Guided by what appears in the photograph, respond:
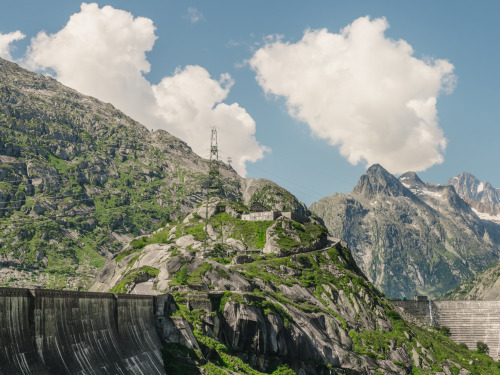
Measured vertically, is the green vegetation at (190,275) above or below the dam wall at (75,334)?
above

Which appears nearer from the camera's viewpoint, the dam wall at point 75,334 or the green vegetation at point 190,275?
the dam wall at point 75,334

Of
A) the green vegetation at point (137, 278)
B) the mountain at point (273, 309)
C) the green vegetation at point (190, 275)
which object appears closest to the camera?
the mountain at point (273, 309)

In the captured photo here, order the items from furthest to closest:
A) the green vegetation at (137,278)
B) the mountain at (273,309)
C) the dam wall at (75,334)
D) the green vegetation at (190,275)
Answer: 1. the green vegetation at (137,278)
2. the green vegetation at (190,275)
3. the mountain at (273,309)
4. the dam wall at (75,334)

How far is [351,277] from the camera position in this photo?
6742 inches

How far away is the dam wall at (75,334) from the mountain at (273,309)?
729 centimetres

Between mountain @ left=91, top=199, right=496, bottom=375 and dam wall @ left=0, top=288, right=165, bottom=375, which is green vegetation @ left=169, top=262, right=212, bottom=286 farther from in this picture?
dam wall @ left=0, top=288, right=165, bottom=375

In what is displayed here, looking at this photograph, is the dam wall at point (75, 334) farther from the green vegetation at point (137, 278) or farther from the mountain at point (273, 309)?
the green vegetation at point (137, 278)

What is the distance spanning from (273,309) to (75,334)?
6055 centimetres

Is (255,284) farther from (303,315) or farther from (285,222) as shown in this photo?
(285,222)

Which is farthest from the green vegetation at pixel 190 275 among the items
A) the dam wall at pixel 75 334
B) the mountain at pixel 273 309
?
the dam wall at pixel 75 334

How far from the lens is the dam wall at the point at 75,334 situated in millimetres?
54469

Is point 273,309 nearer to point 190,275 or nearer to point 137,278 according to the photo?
point 190,275

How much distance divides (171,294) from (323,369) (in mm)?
45719

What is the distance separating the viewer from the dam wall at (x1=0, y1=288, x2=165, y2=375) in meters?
54.5
